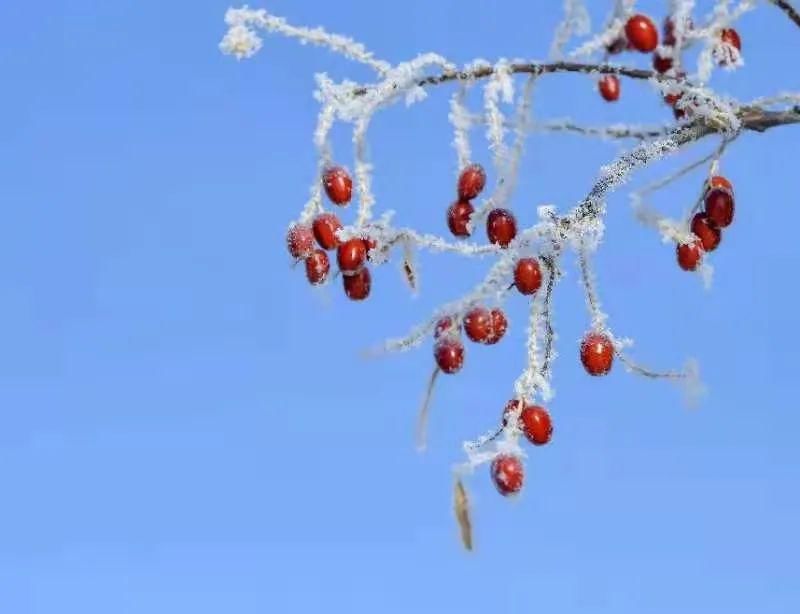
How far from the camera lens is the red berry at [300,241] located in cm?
396

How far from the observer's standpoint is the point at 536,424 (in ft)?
12.8

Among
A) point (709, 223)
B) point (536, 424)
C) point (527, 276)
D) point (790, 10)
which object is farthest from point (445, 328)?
point (790, 10)

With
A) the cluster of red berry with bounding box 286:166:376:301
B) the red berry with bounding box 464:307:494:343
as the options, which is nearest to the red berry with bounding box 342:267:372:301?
the cluster of red berry with bounding box 286:166:376:301

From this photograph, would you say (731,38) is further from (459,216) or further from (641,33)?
(459,216)

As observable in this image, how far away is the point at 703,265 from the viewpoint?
445cm

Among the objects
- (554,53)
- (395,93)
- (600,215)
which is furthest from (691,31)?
(395,93)

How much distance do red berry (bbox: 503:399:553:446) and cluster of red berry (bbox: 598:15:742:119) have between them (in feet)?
3.53

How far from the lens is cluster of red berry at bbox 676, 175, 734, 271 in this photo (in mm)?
4445

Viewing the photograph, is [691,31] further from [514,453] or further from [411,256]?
[514,453]

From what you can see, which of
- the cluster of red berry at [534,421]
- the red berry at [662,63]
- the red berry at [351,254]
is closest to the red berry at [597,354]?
the cluster of red berry at [534,421]

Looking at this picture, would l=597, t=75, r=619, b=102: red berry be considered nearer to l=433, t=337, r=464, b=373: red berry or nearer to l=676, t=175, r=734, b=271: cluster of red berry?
l=676, t=175, r=734, b=271: cluster of red berry

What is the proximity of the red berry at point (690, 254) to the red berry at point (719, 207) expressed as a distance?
10 cm

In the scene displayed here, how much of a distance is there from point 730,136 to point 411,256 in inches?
48.4

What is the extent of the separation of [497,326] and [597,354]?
33 cm
